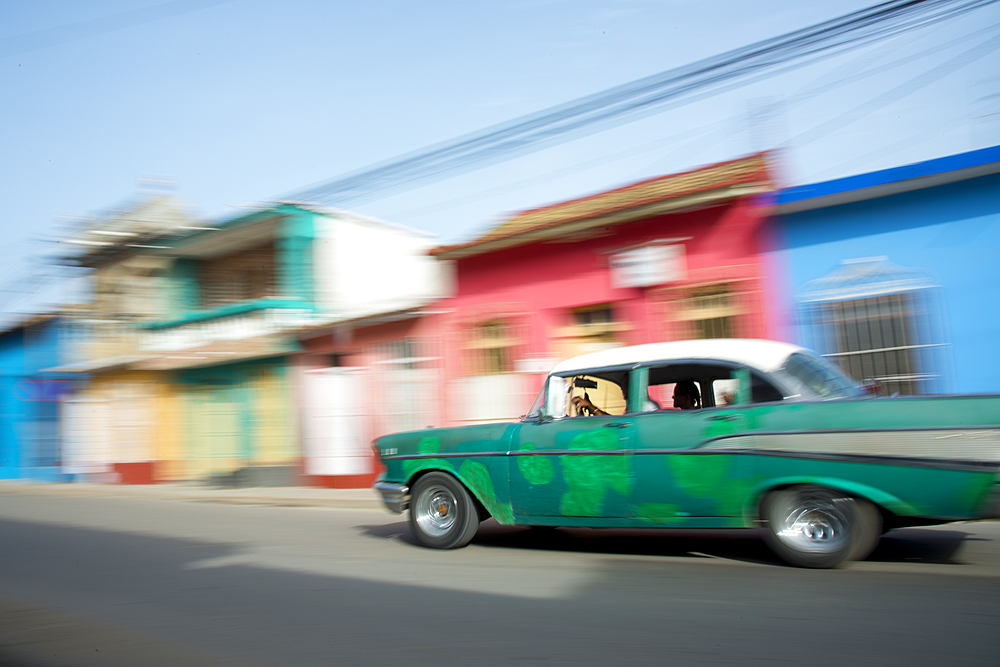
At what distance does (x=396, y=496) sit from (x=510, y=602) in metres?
2.53

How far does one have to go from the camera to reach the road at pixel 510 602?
3.85m

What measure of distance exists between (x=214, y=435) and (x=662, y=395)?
49.6 ft

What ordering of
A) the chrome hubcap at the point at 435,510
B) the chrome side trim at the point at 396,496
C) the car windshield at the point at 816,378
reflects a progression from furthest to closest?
the chrome side trim at the point at 396,496, the chrome hubcap at the point at 435,510, the car windshield at the point at 816,378

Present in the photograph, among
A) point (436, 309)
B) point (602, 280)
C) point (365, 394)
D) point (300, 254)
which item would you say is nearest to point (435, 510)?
point (602, 280)

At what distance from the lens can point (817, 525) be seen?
17.2 feet

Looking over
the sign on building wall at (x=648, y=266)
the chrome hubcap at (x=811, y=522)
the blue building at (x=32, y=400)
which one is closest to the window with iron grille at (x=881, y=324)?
the sign on building wall at (x=648, y=266)

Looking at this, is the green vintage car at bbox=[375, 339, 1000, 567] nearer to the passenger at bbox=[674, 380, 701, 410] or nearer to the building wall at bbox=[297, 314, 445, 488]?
the passenger at bbox=[674, 380, 701, 410]

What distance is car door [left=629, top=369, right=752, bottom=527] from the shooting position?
5375 mm

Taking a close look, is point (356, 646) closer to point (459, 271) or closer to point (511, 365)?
point (511, 365)

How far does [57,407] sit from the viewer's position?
24594mm

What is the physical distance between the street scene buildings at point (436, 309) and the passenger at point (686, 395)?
4886 millimetres

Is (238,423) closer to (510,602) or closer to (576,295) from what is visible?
(576,295)

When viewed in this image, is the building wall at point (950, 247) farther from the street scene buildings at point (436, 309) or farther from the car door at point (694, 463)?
the car door at point (694, 463)

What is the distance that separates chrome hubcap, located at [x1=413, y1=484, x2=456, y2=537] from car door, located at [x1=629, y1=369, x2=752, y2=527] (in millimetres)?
1867
